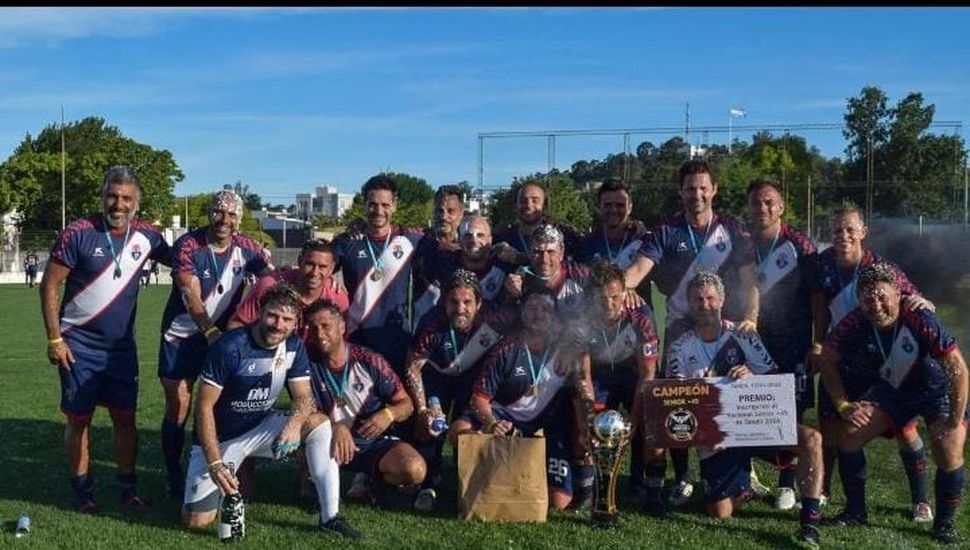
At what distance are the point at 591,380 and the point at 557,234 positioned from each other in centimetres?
95

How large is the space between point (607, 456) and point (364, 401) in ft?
5.20

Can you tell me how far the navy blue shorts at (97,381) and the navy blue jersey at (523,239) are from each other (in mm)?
2573

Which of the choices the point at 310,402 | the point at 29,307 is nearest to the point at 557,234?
the point at 310,402

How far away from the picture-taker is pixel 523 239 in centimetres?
Answer: 684

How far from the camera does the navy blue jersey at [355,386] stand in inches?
242

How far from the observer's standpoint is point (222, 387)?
561 centimetres

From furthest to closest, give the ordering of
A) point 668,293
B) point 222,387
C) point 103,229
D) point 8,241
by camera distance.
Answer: point 8,241, point 668,293, point 103,229, point 222,387

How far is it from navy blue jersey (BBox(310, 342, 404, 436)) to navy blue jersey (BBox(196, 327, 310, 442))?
A: 1.13ft

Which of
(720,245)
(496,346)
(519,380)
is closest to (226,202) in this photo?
(496,346)

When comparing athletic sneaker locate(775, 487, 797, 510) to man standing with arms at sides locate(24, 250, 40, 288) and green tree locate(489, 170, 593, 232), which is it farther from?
man standing with arms at sides locate(24, 250, 40, 288)

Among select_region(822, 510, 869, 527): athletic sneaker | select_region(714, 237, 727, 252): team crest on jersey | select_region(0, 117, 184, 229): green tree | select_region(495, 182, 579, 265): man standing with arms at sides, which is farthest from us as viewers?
select_region(0, 117, 184, 229): green tree

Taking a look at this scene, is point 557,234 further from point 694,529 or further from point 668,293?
point 694,529

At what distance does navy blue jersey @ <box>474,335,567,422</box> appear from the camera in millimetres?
6113

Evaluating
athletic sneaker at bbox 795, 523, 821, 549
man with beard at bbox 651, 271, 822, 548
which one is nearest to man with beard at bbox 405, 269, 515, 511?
man with beard at bbox 651, 271, 822, 548
